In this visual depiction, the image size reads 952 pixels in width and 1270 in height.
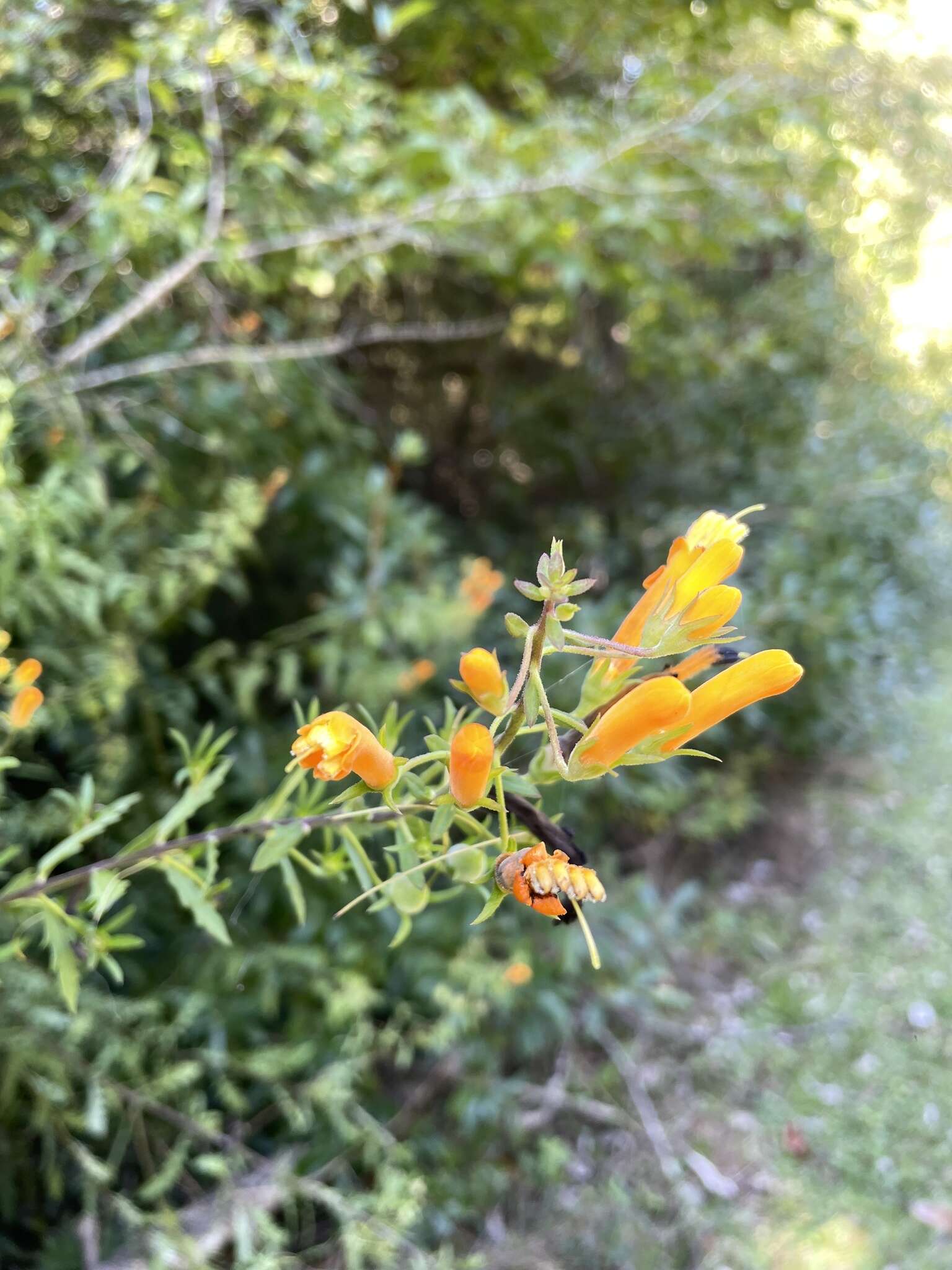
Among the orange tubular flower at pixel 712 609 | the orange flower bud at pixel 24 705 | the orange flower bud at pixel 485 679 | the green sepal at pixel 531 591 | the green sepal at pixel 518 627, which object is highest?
the green sepal at pixel 531 591

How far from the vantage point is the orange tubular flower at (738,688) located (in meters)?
0.52

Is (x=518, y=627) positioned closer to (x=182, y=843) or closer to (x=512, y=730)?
(x=512, y=730)

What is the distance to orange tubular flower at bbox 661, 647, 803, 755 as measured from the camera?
20.4 inches

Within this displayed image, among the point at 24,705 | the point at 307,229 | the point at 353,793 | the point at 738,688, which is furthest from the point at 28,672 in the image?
the point at 307,229

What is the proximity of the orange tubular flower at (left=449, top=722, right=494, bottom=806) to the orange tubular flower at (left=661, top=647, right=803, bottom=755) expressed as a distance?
13 cm

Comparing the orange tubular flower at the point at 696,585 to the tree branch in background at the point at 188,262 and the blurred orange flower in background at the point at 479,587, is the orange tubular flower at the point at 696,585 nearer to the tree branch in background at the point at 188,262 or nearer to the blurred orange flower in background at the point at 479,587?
the blurred orange flower in background at the point at 479,587

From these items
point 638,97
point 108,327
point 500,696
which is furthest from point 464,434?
point 500,696

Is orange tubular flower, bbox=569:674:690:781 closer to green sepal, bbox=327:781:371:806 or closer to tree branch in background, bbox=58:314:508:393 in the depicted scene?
green sepal, bbox=327:781:371:806

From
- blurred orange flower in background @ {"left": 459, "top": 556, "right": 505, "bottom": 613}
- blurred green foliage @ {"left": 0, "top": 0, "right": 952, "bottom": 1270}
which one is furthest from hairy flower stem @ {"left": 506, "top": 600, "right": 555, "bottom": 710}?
blurred orange flower in background @ {"left": 459, "top": 556, "right": 505, "bottom": 613}

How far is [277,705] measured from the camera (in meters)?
1.79

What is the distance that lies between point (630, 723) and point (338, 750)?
0.60 feet

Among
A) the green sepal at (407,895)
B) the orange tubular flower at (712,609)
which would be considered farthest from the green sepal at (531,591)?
the green sepal at (407,895)

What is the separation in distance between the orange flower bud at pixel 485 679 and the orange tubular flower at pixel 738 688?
115 millimetres

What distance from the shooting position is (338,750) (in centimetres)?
48
